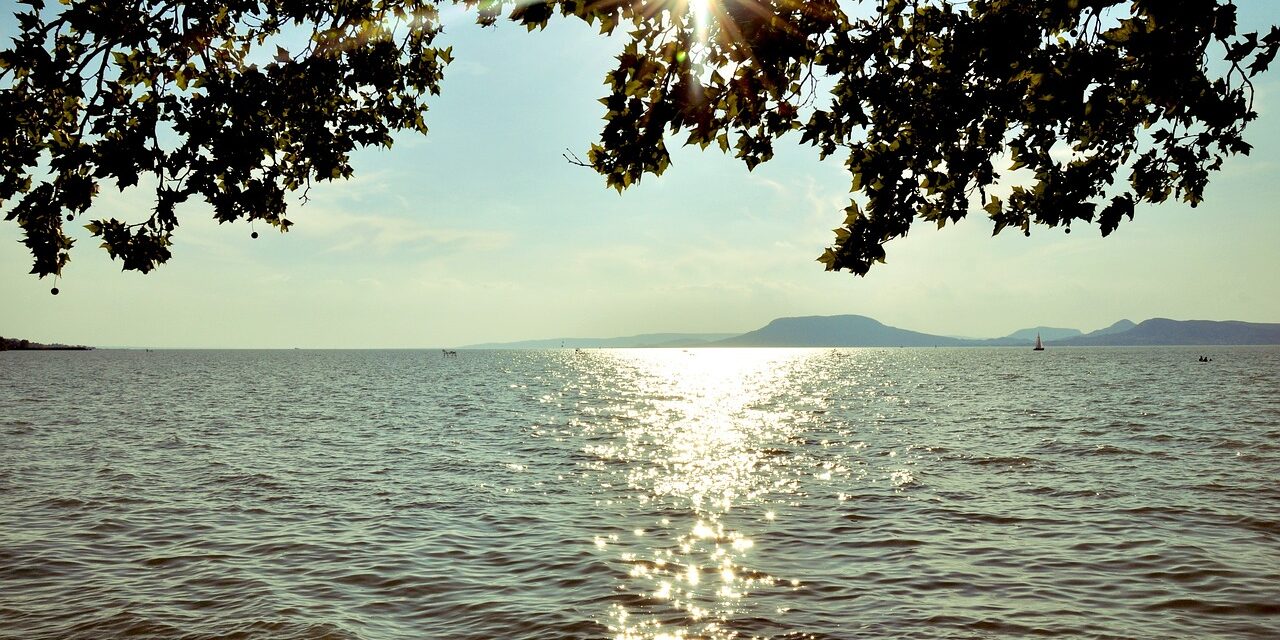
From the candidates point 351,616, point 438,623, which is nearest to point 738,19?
point 438,623

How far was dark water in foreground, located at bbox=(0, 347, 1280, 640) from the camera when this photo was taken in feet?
38.4

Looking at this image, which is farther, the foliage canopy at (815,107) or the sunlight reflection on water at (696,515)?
the sunlight reflection on water at (696,515)

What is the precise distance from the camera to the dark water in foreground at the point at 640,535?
11711 millimetres

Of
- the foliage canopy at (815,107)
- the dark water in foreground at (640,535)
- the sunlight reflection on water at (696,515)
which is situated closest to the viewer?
the foliage canopy at (815,107)

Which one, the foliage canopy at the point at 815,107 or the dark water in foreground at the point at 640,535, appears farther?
the dark water in foreground at the point at 640,535

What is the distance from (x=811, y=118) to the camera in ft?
25.1

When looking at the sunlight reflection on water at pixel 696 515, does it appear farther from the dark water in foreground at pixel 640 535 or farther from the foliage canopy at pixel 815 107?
the foliage canopy at pixel 815 107

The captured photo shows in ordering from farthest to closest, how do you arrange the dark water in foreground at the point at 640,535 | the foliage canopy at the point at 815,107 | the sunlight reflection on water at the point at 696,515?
the sunlight reflection on water at the point at 696,515
the dark water in foreground at the point at 640,535
the foliage canopy at the point at 815,107

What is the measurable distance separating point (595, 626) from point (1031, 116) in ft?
29.0

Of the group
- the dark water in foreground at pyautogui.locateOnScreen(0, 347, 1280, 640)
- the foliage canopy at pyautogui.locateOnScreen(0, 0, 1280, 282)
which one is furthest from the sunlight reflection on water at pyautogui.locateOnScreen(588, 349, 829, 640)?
the foliage canopy at pyautogui.locateOnScreen(0, 0, 1280, 282)

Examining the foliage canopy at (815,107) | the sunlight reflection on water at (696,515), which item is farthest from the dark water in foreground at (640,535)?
the foliage canopy at (815,107)

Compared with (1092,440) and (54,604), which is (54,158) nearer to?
(54,604)

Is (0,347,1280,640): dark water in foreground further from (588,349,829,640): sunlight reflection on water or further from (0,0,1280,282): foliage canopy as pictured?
(0,0,1280,282): foliage canopy

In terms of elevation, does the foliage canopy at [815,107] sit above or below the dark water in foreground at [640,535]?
above
